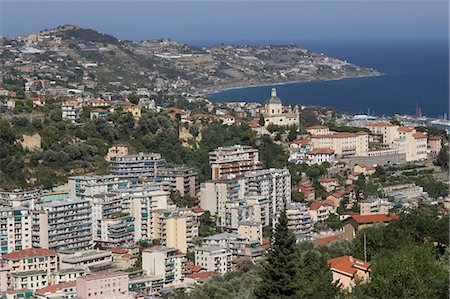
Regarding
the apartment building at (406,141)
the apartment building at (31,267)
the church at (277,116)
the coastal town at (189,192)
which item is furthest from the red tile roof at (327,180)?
the apartment building at (31,267)

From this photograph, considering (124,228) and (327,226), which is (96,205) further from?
(327,226)

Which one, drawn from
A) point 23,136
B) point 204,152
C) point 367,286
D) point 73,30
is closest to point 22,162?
point 23,136

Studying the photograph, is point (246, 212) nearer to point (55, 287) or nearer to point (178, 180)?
point (178, 180)

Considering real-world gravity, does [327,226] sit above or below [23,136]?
below

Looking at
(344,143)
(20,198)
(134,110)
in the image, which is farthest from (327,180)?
(20,198)

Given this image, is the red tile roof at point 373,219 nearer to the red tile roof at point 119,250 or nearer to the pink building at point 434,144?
the red tile roof at point 119,250

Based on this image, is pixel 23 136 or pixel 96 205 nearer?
pixel 96 205
